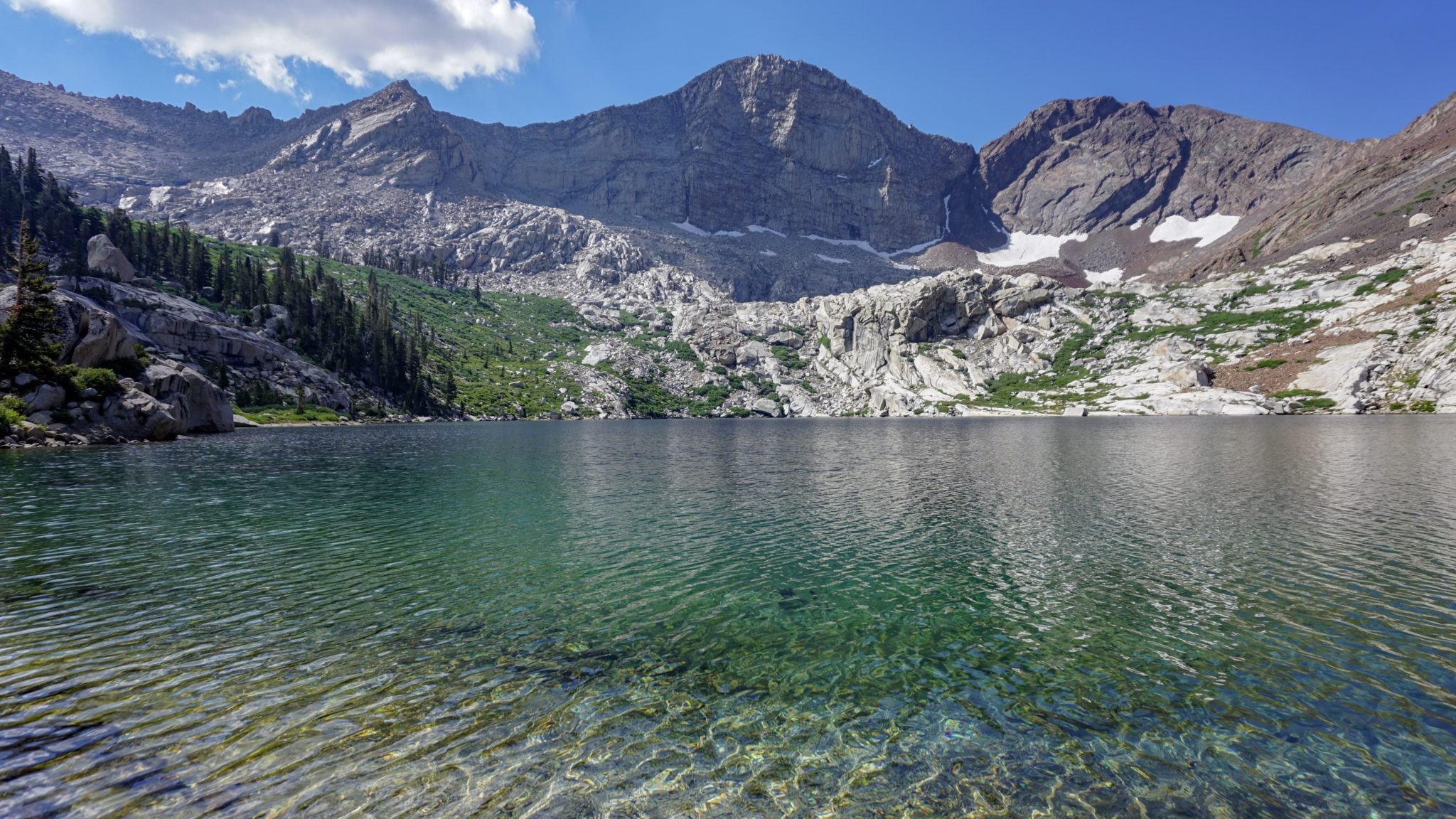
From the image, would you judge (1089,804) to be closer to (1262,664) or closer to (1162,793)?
(1162,793)

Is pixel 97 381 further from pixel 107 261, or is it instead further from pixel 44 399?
pixel 107 261

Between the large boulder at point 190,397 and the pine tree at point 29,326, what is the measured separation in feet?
51.0

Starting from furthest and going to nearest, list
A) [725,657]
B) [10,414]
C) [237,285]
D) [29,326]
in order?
[237,285], [29,326], [10,414], [725,657]

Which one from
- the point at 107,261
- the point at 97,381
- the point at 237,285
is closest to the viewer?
the point at 97,381

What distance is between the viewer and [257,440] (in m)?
91.8

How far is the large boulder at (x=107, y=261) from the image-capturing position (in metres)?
136

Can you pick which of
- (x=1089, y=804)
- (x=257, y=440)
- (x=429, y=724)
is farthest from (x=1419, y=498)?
(x=257, y=440)

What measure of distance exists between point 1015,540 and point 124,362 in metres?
120

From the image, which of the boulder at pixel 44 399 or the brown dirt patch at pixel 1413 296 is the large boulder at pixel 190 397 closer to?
the boulder at pixel 44 399

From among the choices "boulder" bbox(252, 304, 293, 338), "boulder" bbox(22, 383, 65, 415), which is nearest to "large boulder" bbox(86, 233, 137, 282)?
"boulder" bbox(252, 304, 293, 338)

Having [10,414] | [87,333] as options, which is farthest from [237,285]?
[10,414]

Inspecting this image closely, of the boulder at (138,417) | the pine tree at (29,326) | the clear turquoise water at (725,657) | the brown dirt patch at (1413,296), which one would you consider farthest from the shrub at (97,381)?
the brown dirt patch at (1413,296)

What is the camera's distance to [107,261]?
137750 millimetres

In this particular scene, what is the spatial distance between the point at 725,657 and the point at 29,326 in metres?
103
